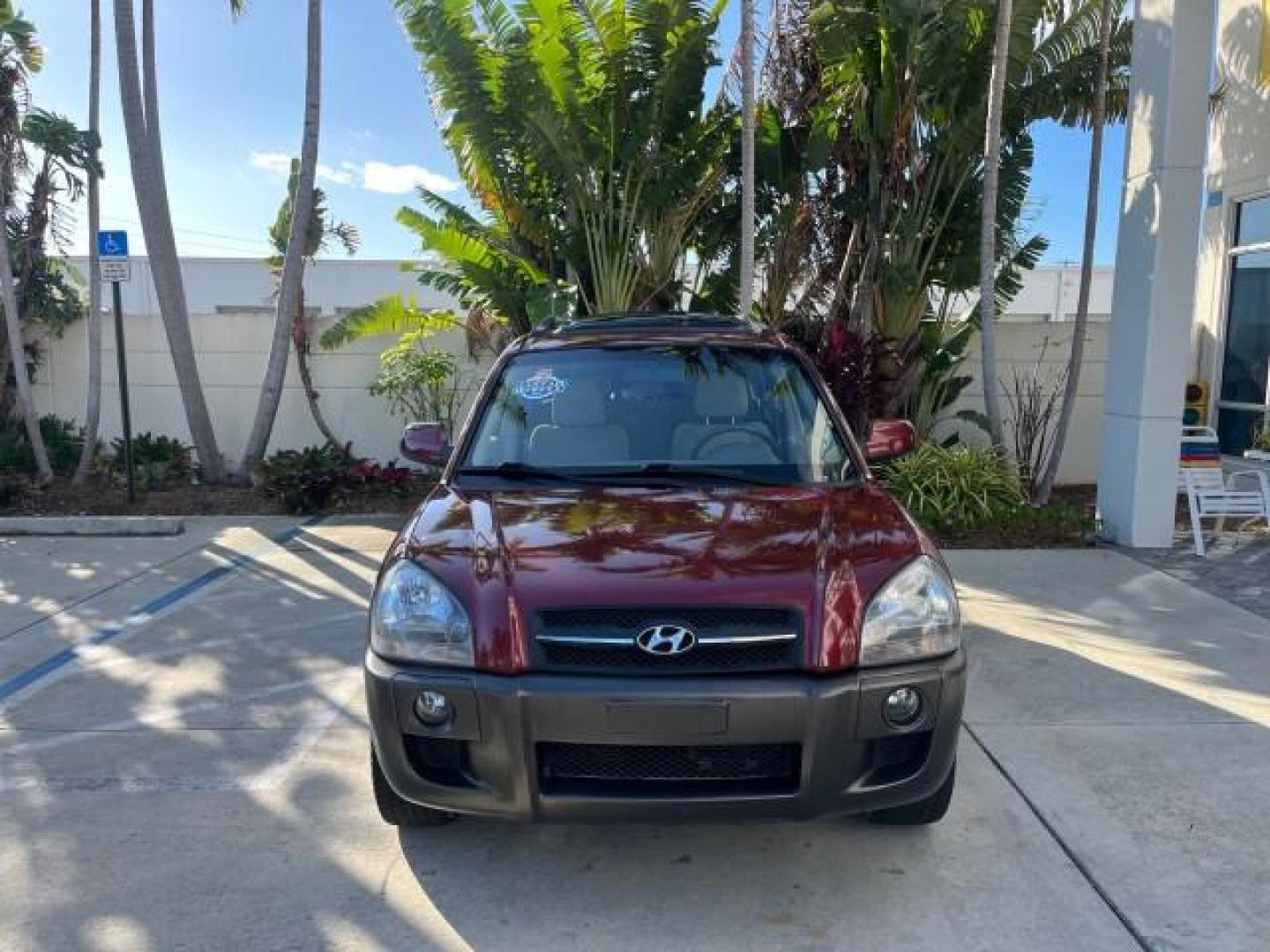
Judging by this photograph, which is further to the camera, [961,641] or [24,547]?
[24,547]

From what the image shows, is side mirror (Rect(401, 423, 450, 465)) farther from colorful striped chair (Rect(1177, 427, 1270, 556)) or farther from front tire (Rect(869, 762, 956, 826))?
colorful striped chair (Rect(1177, 427, 1270, 556))

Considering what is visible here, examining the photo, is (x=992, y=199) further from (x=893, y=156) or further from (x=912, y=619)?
(x=912, y=619)

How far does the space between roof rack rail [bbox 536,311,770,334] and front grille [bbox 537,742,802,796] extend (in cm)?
240

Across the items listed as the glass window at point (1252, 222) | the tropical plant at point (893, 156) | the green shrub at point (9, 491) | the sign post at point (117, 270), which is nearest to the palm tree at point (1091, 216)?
the tropical plant at point (893, 156)

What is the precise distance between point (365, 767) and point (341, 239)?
30.0 ft

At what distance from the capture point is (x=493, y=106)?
9.24 meters

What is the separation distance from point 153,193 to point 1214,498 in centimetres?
1026

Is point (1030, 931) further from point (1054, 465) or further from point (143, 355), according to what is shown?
point (143, 355)

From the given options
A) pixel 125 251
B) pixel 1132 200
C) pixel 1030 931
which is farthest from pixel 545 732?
pixel 125 251

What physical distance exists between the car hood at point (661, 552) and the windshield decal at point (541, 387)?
725 millimetres

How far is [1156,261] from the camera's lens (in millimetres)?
7176

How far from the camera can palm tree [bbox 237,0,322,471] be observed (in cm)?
938

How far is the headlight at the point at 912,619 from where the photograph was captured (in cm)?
282

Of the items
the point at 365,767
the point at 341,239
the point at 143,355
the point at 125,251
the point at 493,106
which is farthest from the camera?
the point at 341,239
